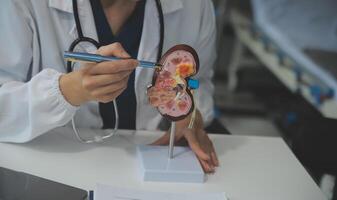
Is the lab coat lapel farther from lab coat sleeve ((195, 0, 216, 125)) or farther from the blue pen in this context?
lab coat sleeve ((195, 0, 216, 125))

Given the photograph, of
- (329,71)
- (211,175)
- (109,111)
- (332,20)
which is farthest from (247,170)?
(332,20)

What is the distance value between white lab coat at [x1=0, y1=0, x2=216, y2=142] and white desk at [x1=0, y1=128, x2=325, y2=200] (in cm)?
6

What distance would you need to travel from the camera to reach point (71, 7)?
42.6 inches

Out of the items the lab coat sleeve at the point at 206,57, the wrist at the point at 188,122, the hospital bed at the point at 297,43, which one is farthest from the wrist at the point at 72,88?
the hospital bed at the point at 297,43

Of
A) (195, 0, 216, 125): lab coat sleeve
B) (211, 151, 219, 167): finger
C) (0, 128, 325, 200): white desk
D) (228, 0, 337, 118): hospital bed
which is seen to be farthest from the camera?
(228, 0, 337, 118): hospital bed

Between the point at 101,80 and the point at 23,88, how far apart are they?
22 centimetres

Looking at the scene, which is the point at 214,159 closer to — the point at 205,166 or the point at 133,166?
the point at 205,166

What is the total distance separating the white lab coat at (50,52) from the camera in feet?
3.23

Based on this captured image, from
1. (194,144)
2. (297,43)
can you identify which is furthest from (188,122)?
(297,43)

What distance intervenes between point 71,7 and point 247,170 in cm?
57

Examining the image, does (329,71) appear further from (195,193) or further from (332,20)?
(195,193)

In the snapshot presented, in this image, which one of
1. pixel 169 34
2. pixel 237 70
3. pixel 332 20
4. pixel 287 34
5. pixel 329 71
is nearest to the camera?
pixel 169 34

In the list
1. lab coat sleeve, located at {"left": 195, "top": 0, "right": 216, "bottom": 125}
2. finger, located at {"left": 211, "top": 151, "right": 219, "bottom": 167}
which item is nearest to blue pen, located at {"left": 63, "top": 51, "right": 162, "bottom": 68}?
finger, located at {"left": 211, "top": 151, "right": 219, "bottom": 167}

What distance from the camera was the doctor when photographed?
935 mm
